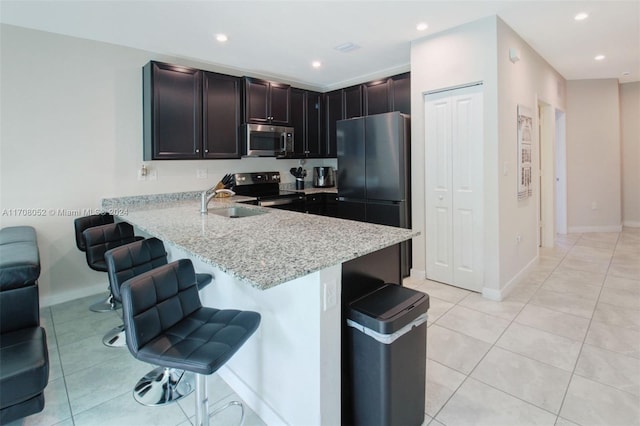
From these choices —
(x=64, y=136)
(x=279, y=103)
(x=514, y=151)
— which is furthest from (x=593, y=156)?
(x=64, y=136)

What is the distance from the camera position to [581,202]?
587cm

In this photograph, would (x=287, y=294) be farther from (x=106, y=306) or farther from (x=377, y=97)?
(x=377, y=97)

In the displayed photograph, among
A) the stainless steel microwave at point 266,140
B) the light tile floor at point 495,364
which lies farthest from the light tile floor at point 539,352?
the stainless steel microwave at point 266,140

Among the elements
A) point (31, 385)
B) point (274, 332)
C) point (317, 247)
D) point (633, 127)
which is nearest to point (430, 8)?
point (317, 247)

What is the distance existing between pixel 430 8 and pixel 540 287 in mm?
2890

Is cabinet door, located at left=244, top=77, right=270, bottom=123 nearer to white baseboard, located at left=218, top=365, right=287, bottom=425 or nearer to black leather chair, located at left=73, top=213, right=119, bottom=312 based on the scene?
black leather chair, located at left=73, top=213, right=119, bottom=312

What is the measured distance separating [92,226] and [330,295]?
290 centimetres

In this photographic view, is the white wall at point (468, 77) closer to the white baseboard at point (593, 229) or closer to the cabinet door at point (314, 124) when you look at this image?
the cabinet door at point (314, 124)

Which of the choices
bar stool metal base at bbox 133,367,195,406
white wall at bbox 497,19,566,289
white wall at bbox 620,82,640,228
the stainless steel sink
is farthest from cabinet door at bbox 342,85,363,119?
white wall at bbox 620,82,640,228

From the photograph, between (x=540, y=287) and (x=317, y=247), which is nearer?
(x=317, y=247)

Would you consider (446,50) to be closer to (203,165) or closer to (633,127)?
(203,165)

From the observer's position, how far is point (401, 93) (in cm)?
419

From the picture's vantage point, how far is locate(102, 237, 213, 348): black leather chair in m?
1.89

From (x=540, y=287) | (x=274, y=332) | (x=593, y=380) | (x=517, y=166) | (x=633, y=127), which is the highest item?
(x=633, y=127)
